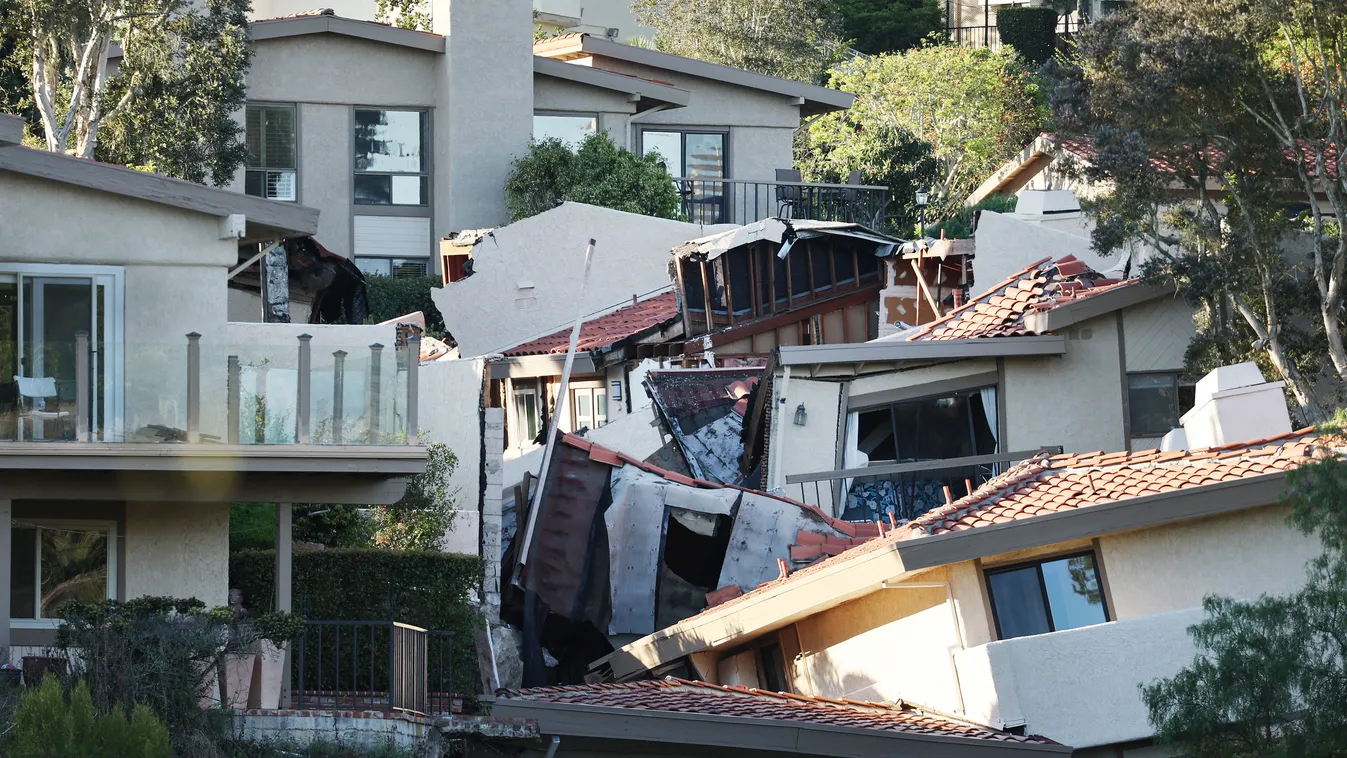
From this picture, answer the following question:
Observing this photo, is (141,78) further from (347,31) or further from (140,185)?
(140,185)

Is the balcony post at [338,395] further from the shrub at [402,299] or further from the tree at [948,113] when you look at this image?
the tree at [948,113]

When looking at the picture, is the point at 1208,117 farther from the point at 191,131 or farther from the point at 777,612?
the point at 191,131

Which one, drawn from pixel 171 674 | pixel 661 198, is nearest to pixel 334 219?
pixel 661 198

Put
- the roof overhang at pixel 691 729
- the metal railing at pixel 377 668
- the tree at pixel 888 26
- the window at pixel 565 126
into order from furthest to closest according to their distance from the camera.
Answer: the tree at pixel 888 26
the window at pixel 565 126
the metal railing at pixel 377 668
the roof overhang at pixel 691 729

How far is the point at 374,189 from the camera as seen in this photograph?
127 feet

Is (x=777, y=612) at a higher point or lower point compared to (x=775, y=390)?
lower

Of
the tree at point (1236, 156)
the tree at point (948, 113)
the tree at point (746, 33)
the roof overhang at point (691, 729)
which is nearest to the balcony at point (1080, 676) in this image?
the roof overhang at point (691, 729)

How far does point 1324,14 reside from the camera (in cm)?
2445

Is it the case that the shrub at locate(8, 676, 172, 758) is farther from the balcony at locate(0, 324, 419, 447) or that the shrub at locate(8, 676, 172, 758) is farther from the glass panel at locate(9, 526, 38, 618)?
the glass panel at locate(9, 526, 38, 618)

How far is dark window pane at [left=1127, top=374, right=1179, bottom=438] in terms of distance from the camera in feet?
84.5

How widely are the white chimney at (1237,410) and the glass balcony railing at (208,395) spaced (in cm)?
868

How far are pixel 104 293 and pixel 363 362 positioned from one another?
9.46ft

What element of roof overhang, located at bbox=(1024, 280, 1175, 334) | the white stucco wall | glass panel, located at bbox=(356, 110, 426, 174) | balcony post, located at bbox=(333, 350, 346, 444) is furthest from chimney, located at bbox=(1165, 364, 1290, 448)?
glass panel, located at bbox=(356, 110, 426, 174)

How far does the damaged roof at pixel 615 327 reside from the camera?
3092 centimetres
